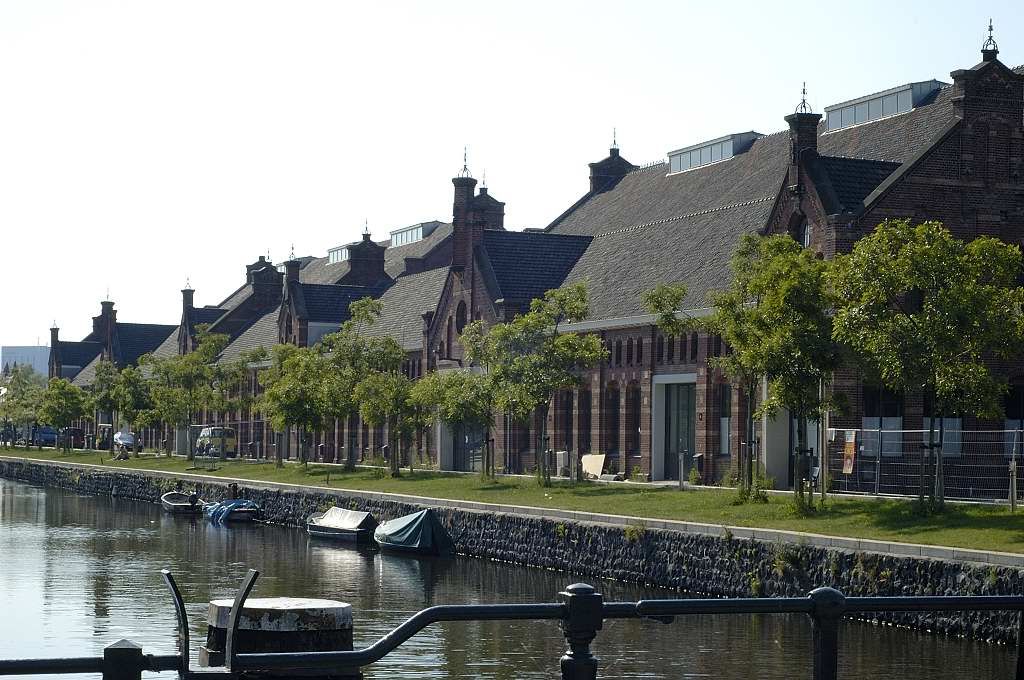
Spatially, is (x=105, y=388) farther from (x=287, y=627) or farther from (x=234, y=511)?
(x=287, y=627)

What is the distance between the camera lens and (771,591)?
3250 centimetres

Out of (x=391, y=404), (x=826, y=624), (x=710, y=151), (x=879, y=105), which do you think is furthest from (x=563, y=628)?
(x=710, y=151)

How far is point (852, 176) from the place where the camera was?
47.8m

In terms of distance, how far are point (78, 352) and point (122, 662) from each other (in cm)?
15721

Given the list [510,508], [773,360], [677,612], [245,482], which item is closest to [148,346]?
[245,482]

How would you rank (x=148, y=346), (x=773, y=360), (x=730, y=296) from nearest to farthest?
(x=773, y=360) → (x=730, y=296) → (x=148, y=346)

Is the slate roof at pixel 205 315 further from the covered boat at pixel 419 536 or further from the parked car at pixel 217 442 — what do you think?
the covered boat at pixel 419 536

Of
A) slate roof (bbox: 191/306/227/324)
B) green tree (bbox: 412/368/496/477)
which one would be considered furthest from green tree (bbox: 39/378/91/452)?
green tree (bbox: 412/368/496/477)

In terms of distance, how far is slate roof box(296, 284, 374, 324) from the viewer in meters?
95.9

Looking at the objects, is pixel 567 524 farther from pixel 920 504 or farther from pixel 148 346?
pixel 148 346

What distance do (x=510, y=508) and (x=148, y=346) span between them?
99290 mm

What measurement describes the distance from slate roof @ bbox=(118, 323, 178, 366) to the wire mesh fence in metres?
101

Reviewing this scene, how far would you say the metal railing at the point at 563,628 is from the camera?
645cm

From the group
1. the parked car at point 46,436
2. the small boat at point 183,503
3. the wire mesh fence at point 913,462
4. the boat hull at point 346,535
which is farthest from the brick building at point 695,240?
the parked car at point 46,436
